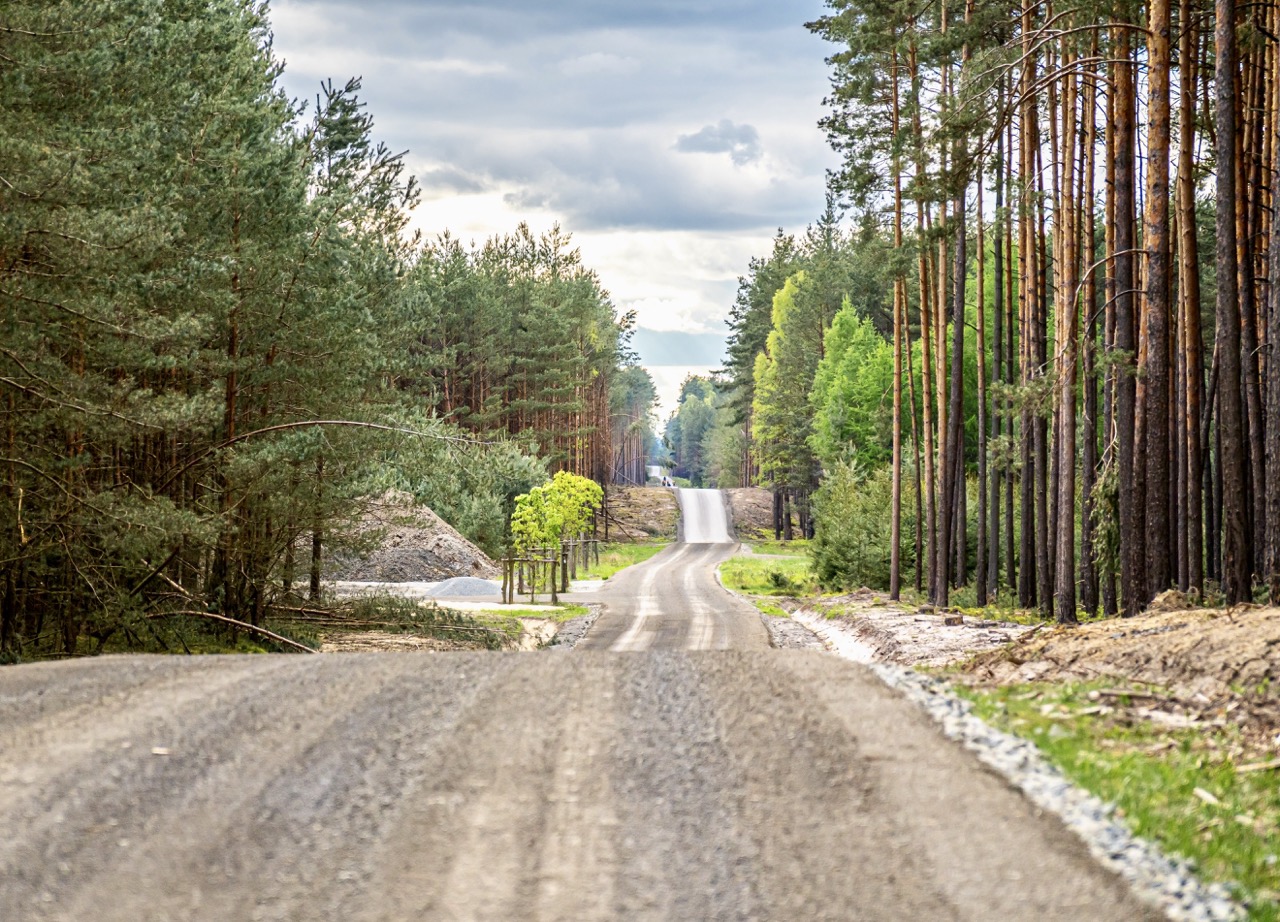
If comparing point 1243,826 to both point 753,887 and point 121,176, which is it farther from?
point 121,176

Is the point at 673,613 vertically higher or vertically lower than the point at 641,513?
lower

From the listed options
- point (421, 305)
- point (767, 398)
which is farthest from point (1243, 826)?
point (767, 398)

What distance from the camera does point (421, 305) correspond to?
23000 millimetres

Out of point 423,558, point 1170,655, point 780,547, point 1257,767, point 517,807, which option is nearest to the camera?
point 517,807

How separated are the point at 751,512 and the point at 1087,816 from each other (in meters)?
78.1

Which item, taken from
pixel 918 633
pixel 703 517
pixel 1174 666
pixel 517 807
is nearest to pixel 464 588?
pixel 918 633

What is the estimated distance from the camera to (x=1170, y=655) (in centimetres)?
909

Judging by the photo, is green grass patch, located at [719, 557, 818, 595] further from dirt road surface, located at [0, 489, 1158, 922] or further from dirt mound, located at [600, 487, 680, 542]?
dirt road surface, located at [0, 489, 1158, 922]

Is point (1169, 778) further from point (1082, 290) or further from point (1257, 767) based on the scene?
point (1082, 290)

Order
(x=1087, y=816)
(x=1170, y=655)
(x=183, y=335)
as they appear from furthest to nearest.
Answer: (x=183, y=335)
(x=1170, y=655)
(x=1087, y=816)

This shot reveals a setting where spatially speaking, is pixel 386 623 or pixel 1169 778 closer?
pixel 1169 778

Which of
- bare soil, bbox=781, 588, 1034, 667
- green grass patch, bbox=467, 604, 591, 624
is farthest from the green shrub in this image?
green grass patch, bbox=467, 604, 591, 624

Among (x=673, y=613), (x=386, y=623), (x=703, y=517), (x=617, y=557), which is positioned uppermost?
(x=703, y=517)

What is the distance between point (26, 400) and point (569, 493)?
Answer: 33940 mm
